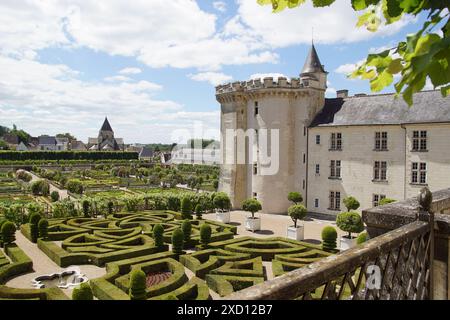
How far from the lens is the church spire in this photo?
27859 millimetres

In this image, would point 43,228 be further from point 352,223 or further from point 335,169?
point 335,169

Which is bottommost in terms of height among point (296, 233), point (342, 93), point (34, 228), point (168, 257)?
point (168, 257)

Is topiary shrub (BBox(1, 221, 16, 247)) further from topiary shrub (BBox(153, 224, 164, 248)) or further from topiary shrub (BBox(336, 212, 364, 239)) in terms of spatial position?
topiary shrub (BBox(336, 212, 364, 239))

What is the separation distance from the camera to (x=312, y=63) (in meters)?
28.0

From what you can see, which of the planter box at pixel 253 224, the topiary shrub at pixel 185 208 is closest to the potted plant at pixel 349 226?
the planter box at pixel 253 224

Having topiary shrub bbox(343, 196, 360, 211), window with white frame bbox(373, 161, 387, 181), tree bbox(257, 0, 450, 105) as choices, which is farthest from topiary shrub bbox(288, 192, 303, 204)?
tree bbox(257, 0, 450, 105)

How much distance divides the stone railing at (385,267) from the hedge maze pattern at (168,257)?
775 centimetres

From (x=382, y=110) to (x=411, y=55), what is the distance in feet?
79.3

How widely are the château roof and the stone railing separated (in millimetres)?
19053

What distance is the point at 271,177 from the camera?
90.8 feet

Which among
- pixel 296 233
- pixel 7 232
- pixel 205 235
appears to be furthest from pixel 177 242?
pixel 7 232

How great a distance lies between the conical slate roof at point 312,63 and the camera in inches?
1097
